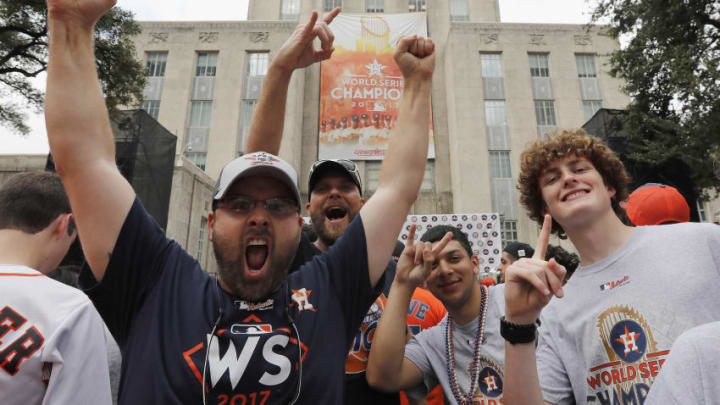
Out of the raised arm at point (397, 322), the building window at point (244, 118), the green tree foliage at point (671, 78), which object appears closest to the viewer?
the raised arm at point (397, 322)

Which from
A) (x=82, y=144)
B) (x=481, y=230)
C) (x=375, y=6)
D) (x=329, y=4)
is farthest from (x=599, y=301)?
(x=329, y=4)

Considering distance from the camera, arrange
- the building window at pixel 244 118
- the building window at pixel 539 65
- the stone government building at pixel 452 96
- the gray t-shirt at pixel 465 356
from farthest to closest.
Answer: the building window at pixel 539 65 → the building window at pixel 244 118 → the stone government building at pixel 452 96 → the gray t-shirt at pixel 465 356

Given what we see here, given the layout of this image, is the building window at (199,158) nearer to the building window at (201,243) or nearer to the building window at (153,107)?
the building window at (153,107)

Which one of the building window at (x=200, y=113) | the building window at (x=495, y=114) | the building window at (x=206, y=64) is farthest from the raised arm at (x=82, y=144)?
the building window at (x=206, y=64)

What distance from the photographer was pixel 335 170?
2975 millimetres

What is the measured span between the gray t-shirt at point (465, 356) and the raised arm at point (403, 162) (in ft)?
3.56

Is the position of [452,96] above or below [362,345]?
above

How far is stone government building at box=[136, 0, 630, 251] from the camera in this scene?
25750 mm

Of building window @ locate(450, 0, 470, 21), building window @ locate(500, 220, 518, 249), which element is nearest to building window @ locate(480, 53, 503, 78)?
building window @ locate(450, 0, 470, 21)

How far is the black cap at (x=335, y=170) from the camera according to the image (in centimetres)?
292

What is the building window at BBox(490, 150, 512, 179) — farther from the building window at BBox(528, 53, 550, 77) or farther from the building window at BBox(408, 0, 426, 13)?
the building window at BBox(408, 0, 426, 13)

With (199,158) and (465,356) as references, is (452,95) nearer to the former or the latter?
(199,158)

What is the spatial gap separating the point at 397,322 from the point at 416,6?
115ft

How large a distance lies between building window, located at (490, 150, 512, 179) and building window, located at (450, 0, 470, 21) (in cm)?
1343
